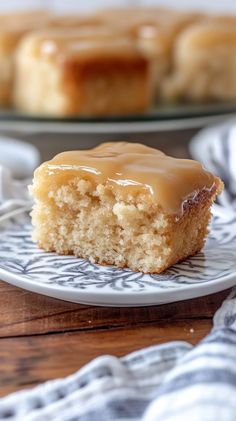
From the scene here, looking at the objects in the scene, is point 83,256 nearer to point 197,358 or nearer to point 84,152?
point 84,152

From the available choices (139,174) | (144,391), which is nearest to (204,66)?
(139,174)

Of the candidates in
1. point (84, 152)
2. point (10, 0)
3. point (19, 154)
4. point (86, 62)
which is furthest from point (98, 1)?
point (84, 152)

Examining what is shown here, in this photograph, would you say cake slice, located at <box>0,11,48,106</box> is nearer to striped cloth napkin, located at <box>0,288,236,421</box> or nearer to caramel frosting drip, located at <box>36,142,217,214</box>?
caramel frosting drip, located at <box>36,142,217,214</box>

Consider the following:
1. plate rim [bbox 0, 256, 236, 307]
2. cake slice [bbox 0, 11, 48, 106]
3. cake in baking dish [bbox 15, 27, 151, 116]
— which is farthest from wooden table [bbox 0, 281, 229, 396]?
cake slice [bbox 0, 11, 48, 106]

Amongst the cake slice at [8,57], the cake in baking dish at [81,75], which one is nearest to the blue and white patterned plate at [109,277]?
the cake in baking dish at [81,75]

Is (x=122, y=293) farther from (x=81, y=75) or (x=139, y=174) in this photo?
(x=81, y=75)

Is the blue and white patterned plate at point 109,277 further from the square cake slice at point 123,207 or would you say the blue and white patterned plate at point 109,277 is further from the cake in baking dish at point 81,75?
the cake in baking dish at point 81,75

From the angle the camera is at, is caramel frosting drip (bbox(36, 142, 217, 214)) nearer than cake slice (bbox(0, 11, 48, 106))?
Yes
